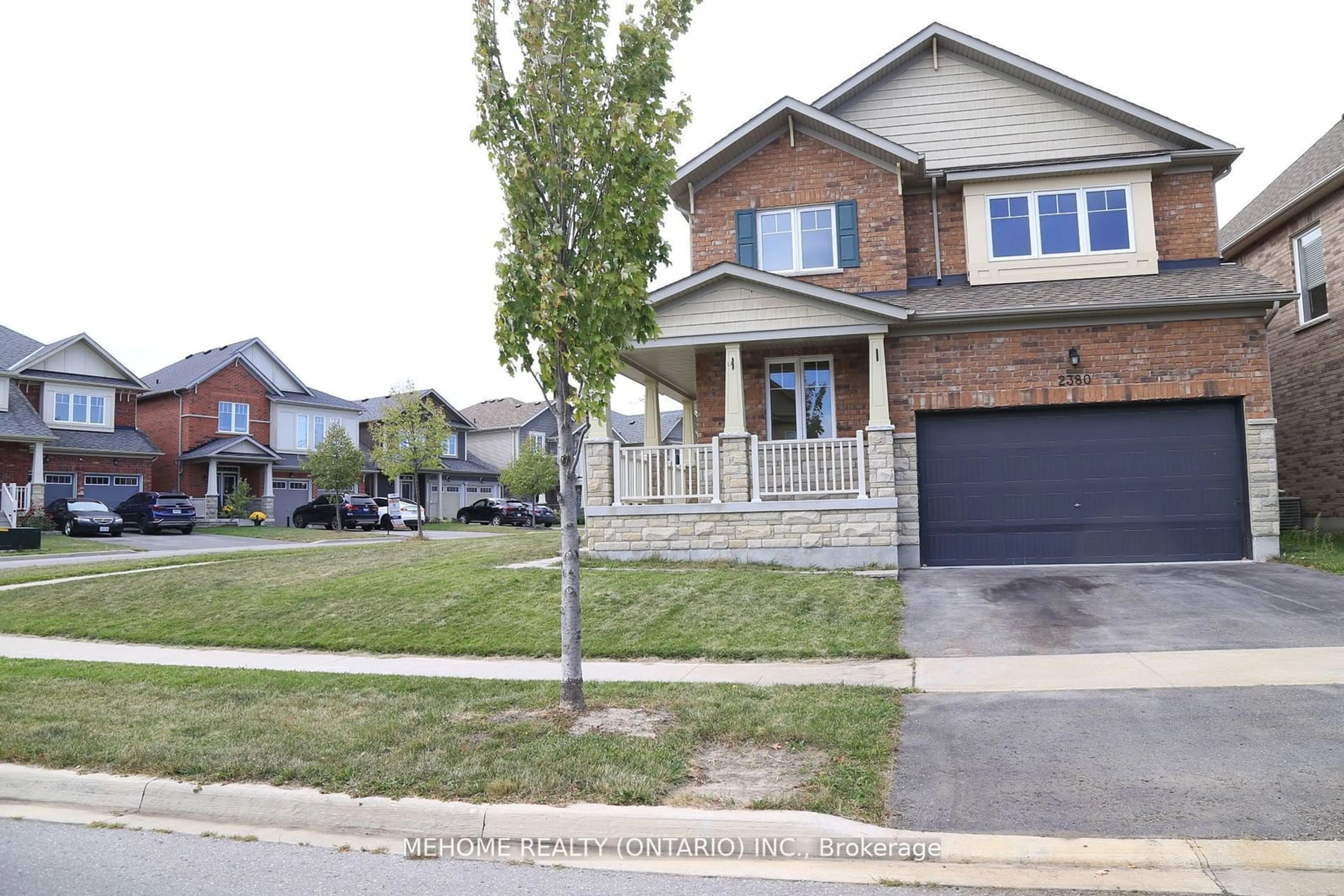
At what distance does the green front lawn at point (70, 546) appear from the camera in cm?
2422

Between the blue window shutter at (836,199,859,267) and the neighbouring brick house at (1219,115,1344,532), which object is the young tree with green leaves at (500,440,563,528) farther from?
the neighbouring brick house at (1219,115,1344,532)

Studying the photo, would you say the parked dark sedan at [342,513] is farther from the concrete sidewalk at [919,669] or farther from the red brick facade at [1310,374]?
the red brick facade at [1310,374]

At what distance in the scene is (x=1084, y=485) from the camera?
14.4 m

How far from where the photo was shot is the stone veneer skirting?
45.5 feet

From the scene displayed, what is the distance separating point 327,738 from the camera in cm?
635

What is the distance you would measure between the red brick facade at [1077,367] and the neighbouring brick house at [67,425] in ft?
99.0

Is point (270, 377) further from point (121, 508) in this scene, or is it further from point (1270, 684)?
point (1270, 684)

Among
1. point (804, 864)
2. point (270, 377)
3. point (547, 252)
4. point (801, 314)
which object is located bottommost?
point (804, 864)

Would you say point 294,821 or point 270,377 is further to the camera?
point 270,377

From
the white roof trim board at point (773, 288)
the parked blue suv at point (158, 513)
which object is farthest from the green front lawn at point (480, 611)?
the parked blue suv at point (158, 513)

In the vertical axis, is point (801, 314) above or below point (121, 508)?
above

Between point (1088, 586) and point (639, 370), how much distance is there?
8904 mm

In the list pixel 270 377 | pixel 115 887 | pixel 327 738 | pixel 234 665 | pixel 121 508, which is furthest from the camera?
pixel 270 377

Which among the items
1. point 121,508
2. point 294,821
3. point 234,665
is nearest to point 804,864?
point 294,821
